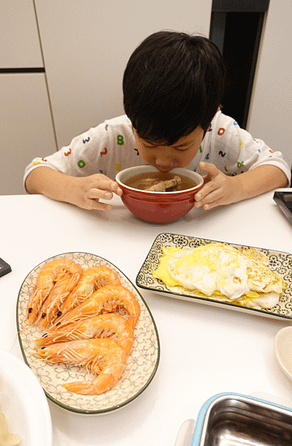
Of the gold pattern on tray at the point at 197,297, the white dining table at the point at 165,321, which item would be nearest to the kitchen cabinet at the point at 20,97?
the white dining table at the point at 165,321

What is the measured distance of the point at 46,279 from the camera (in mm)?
695

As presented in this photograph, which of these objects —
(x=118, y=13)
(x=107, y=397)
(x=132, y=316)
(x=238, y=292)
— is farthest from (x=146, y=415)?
(x=118, y=13)

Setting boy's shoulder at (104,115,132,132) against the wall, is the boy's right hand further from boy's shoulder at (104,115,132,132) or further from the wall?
the wall

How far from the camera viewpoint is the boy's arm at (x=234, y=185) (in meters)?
0.99

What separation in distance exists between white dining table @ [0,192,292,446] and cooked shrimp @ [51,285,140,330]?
0.08m

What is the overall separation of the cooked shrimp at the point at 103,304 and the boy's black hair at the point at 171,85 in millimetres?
505

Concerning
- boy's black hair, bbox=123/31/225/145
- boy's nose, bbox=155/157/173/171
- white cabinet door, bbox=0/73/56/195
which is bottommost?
white cabinet door, bbox=0/73/56/195

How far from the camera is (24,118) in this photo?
2.20 meters

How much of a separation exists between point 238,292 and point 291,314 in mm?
117

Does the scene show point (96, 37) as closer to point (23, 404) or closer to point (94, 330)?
point (94, 330)

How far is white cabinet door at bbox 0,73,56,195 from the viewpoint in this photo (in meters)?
2.10

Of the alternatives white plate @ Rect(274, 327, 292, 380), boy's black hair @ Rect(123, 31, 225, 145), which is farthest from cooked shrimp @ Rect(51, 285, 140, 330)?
boy's black hair @ Rect(123, 31, 225, 145)

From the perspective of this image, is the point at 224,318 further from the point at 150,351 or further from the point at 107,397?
the point at 107,397

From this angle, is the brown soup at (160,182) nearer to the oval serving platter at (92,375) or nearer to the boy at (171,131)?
the boy at (171,131)
